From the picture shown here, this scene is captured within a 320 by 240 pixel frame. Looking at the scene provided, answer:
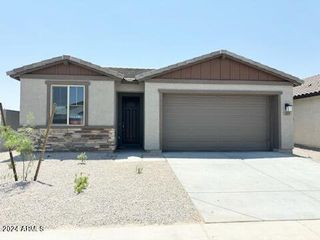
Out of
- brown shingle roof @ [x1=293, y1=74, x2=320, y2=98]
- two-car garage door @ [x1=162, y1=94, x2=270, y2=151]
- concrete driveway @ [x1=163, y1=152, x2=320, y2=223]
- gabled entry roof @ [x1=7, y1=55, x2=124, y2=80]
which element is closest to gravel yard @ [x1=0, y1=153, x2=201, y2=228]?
concrete driveway @ [x1=163, y1=152, x2=320, y2=223]

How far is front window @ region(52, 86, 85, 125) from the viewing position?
1215 cm

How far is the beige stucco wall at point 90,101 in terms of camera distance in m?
12.1

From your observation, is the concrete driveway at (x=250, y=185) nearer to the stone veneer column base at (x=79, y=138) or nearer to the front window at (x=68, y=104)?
the stone veneer column base at (x=79, y=138)

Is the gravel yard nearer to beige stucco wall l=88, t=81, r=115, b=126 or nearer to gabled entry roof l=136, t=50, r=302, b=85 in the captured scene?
beige stucco wall l=88, t=81, r=115, b=126

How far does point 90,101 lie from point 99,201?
7.26 meters

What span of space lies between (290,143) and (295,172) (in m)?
4.75

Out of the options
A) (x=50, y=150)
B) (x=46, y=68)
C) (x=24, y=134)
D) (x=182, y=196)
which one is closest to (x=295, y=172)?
(x=182, y=196)

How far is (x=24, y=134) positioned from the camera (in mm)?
7262

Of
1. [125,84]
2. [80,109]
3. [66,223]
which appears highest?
[125,84]

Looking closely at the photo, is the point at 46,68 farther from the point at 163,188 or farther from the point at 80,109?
the point at 163,188

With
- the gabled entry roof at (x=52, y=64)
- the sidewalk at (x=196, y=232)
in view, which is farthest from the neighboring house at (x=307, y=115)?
the sidewalk at (x=196, y=232)

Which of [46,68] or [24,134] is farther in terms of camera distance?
[46,68]

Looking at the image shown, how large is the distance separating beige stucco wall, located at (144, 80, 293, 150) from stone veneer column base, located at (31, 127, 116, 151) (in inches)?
65.3

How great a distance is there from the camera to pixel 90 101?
12344 millimetres
